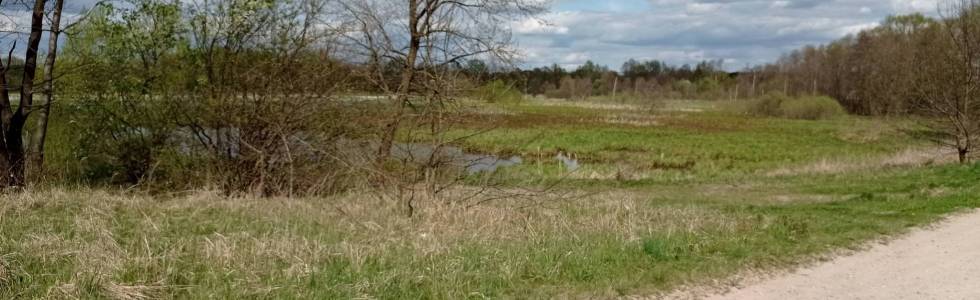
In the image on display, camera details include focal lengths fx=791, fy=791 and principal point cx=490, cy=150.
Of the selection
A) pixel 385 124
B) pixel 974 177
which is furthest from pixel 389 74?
pixel 974 177

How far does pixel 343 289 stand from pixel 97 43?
11.9m

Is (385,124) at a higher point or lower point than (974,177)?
higher

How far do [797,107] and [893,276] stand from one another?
2938 inches

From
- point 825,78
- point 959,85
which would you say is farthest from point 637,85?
point 959,85

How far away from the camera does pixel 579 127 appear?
52.8 meters

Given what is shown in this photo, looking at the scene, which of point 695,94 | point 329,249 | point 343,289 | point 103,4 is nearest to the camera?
point 343,289

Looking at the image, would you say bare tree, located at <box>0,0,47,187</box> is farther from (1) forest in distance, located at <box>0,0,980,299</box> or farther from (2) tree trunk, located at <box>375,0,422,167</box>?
(2) tree trunk, located at <box>375,0,422,167</box>

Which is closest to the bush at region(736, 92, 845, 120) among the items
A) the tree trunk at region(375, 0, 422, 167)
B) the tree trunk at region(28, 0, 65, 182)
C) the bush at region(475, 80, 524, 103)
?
the tree trunk at region(375, 0, 422, 167)

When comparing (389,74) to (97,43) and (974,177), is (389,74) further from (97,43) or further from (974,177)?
(974,177)

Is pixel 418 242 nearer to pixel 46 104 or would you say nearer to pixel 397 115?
pixel 397 115

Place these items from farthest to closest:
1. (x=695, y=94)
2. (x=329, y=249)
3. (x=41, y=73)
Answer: (x=695, y=94)
(x=41, y=73)
(x=329, y=249)

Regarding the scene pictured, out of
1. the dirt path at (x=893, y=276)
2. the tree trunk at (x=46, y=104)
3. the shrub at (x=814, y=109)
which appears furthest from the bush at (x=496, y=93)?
the shrub at (x=814, y=109)

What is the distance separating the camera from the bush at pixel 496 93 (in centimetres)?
1111

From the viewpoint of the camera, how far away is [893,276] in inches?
303
